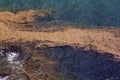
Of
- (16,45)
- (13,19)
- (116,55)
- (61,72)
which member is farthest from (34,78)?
(13,19)

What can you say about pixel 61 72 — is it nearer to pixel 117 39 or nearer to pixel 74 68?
pixel 74 68

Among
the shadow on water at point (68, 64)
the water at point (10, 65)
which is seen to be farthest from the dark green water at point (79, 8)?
the water at point (10, 65)

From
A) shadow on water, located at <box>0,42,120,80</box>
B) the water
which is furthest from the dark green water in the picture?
the water

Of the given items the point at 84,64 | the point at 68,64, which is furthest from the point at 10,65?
the point at 84,64

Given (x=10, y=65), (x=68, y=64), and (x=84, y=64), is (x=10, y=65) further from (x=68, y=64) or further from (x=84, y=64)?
(x=84, y=64)

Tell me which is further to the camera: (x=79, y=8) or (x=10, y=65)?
(x=79, y=8)

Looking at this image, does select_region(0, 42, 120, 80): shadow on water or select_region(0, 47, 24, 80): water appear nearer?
select_region(0, 42, 120, 80): shadow on water

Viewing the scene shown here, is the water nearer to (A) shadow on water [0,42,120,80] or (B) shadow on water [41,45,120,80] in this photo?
(A) shadow on water [0,42,120,80]

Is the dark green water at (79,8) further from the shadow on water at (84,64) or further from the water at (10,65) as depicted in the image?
the water at (10,65)
